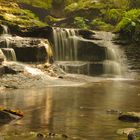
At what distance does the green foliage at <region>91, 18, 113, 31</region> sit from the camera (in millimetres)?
40062

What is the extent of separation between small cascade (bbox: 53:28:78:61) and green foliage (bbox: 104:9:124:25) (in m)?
8.44

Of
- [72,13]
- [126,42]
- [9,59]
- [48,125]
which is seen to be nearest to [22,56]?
[9,59]

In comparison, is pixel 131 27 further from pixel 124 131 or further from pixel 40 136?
pixel 40 136

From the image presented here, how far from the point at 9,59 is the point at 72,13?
15.3 meters

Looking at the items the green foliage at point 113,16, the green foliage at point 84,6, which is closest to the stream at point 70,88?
the green foliage at point 113,16

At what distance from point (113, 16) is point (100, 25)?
1641 millimetres

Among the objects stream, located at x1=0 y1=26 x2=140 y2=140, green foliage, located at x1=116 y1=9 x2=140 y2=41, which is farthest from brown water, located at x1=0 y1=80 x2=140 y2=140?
green foliage, located at x1=116 y1=9 x2=140 y2=41

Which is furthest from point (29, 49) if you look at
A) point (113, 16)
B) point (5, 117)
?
point (5, 117)

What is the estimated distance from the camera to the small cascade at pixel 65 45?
110 feet

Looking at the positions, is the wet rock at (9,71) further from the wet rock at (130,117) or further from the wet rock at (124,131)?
the wet rock at (124,131)

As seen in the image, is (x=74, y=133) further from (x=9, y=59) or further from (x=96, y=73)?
(x=96, y=73)

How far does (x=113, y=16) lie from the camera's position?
41.5 m

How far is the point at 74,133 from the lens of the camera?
10961 millimetres

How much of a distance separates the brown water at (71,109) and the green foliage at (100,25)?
18273 millimetres
